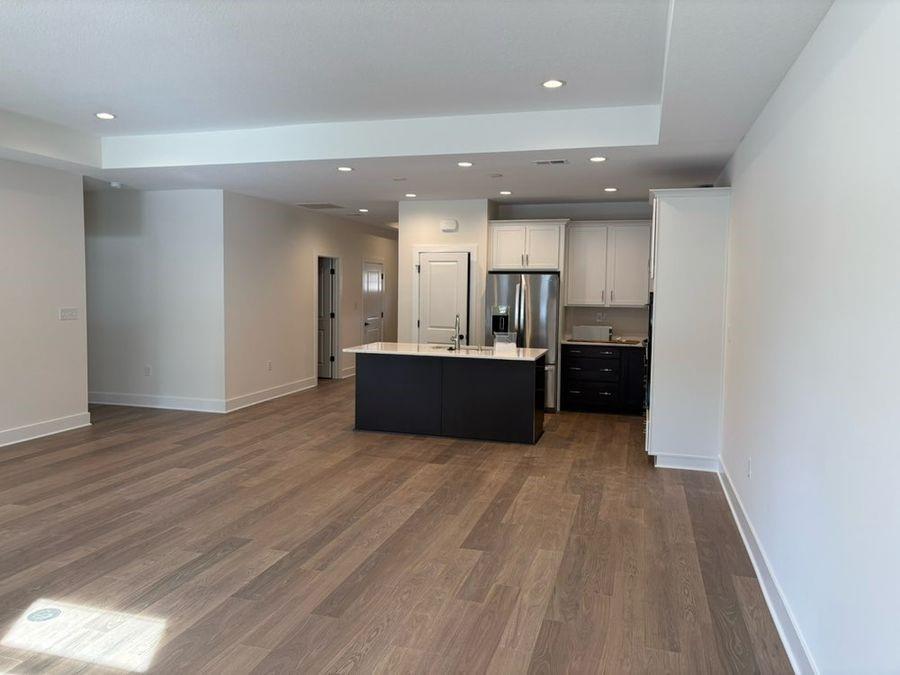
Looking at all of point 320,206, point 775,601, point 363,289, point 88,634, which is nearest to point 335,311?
point 363,289

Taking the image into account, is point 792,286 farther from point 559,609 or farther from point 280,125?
point 280,125

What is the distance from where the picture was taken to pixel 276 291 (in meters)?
8.21

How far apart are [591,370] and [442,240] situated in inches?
94.7

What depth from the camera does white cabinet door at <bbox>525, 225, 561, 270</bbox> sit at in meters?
7.58

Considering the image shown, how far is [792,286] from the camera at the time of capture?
2.83 meters

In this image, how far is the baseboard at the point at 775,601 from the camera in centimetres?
237

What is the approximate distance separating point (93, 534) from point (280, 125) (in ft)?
11.3

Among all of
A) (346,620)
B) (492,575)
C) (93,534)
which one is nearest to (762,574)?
(492,575)

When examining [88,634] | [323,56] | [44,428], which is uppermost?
[323,56]

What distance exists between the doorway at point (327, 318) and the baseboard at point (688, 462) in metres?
5.97

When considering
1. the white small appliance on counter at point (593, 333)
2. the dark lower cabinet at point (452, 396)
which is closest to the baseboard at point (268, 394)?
the dark lower cabinet at point (452, 396)

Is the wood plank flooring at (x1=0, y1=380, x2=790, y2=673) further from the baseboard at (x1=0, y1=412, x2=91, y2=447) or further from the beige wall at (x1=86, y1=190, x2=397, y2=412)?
the beige wall at (x1=86, y1=190, x2=397, y2=412)

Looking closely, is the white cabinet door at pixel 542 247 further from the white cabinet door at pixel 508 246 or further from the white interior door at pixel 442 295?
the white interior door at pixel 442 295

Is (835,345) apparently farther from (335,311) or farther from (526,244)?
(335,311)
